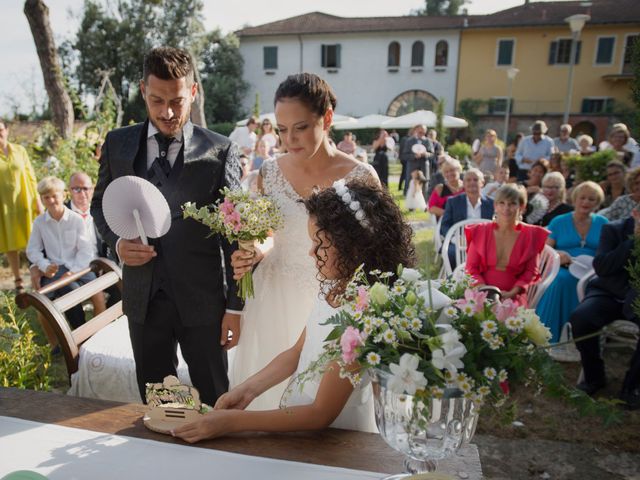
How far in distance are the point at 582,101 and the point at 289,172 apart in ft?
100

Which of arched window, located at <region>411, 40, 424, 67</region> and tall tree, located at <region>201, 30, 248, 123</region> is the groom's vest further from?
arched window, located at <region>411, 40, 424, 67</region>

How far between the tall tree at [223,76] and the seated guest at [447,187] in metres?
25.6

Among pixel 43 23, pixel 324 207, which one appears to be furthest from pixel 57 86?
pixel 324 207

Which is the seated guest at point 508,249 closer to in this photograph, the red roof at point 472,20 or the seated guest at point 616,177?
the seated guest at point 616,177

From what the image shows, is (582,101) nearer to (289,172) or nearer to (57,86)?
(57,86)

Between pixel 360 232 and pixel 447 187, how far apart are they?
5.18 meters

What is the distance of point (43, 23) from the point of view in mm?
7727

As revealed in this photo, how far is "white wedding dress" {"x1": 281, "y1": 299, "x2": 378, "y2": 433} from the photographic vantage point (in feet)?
5.50

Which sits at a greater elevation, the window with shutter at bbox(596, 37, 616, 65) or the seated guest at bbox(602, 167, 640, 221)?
the window with shutter at bbox(596, 37, 616, 65)

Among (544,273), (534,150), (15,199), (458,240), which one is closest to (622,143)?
(534,150)

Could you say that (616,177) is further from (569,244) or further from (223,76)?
(223,76)

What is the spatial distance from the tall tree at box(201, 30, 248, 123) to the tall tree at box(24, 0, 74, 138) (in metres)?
Answer: 22.5

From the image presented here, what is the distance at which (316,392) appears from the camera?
1.63 m

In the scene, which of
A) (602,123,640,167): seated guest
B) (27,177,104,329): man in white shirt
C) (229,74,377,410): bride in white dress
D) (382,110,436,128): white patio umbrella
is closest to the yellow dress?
(27,177,104,329): man in white shirt
